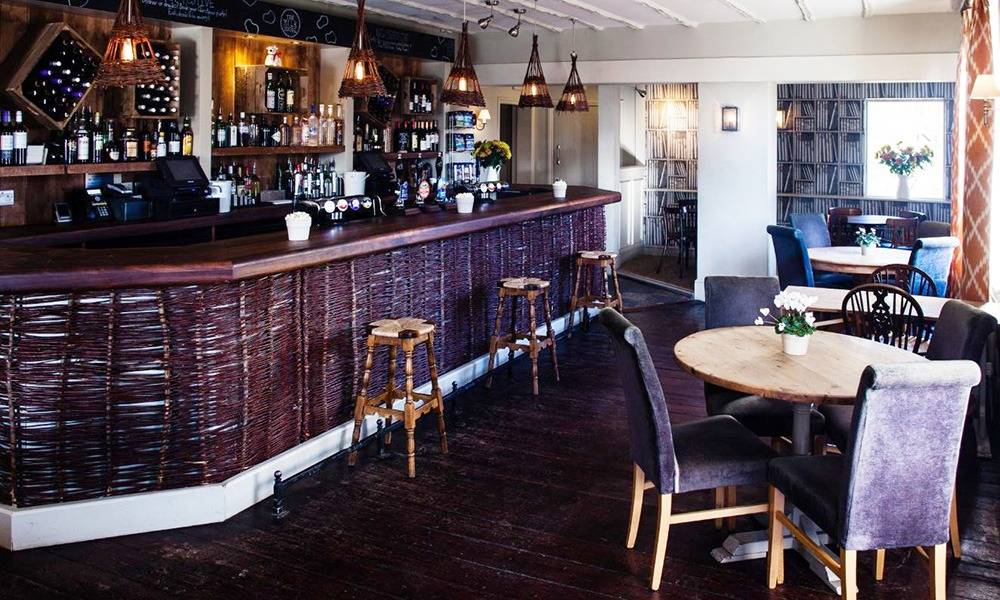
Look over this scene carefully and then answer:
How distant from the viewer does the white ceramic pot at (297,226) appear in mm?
4637

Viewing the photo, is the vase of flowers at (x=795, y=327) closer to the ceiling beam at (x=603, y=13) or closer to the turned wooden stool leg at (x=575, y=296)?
the turned wooden stool leg at (x=575, y=296)

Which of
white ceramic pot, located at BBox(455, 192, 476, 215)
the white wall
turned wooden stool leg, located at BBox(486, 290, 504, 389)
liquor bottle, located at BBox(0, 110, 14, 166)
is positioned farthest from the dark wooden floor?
the white wall

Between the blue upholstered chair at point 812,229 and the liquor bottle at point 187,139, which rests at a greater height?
the liquor bottle at point 187,139

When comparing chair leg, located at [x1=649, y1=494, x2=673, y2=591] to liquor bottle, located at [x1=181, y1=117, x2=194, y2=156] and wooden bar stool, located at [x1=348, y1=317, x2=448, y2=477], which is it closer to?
wooden bar stool, located at [x1=348, y1=317, x2=448, y2=477]

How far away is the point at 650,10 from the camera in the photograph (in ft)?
27.7

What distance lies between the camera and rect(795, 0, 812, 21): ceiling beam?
306 inches

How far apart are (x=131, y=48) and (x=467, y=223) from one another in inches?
87.2

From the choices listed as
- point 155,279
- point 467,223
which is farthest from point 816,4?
point 155,279

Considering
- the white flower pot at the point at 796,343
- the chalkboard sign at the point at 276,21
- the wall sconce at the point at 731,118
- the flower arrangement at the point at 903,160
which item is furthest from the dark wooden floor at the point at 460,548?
the flower arrangement at the point at 903,160

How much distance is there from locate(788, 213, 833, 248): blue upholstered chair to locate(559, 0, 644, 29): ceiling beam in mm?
2514

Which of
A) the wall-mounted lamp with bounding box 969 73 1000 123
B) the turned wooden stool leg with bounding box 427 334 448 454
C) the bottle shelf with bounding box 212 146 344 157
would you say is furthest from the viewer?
the bottle shelf with bounding box 212 146 344 157

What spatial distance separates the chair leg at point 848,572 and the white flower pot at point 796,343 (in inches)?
39.2

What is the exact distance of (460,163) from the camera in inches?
430

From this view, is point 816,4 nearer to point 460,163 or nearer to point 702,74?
point 702,74
